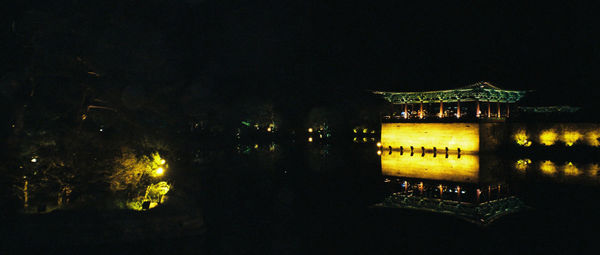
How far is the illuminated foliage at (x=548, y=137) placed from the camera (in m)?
25.6

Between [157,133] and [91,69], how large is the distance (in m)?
2.44

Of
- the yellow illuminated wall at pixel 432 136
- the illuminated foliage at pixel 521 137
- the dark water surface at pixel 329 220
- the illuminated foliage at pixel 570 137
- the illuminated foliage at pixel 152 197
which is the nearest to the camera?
the dark water surface at pixel 329 220

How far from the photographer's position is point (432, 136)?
27.8m

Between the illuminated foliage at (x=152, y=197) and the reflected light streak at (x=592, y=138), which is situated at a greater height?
the reflected light streak at (x=592, y=138)

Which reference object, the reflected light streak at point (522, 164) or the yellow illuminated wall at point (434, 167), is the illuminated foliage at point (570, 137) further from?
the yellow illuminated wall at point (434, 167)

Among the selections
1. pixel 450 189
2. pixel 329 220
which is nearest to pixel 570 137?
pixel 450 189

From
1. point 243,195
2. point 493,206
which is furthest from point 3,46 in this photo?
point 493,206

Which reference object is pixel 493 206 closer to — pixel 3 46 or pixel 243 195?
pixel 243 195

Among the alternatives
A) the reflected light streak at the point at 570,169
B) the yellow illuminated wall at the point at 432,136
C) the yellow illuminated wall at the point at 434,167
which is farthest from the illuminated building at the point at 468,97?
the reflected light streak at the point at 570,169

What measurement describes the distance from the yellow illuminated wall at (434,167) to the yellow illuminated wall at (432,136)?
1.20m

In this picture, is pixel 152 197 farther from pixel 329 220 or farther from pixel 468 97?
pixel 468 97

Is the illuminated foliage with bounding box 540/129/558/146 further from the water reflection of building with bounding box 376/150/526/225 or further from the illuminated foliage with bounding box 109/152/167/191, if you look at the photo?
the illuminated foliage with bounding box 109/152/167/191

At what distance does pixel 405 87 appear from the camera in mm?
29359

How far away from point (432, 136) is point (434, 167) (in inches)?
310
